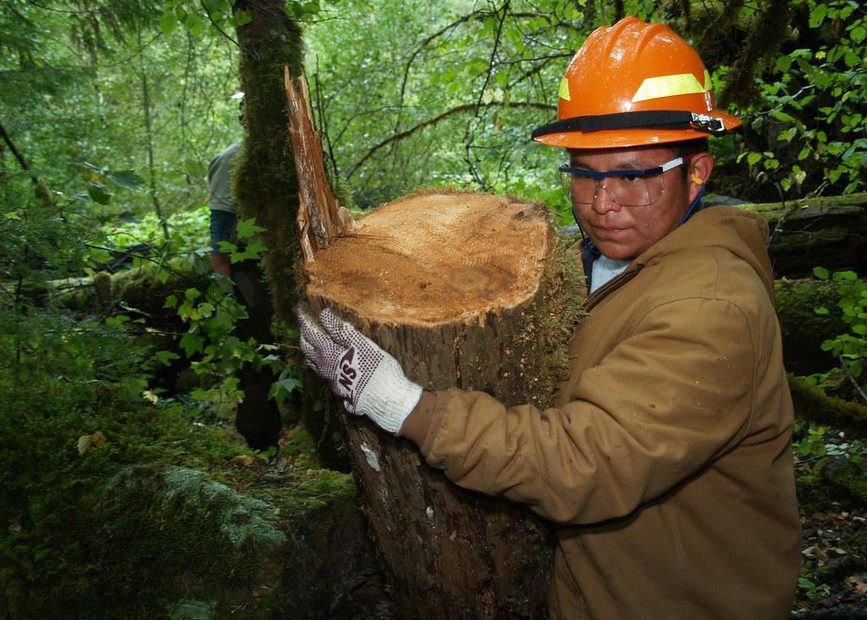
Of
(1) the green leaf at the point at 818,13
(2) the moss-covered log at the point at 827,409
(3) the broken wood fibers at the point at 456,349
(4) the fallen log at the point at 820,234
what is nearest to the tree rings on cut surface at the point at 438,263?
(3) the broken wood fibers at the point at 456,349

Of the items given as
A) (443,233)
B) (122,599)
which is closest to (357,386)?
(443,233)

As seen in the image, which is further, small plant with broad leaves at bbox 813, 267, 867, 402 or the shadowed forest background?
small plant with broad leaves at bbox 813, 267, 867, 402

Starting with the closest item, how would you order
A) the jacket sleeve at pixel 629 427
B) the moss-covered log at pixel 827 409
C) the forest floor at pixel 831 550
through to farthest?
the jacket sleeve at pixel 629 427
the forest floor at pixel 831 550
the moss-covered log at pixel 827 409

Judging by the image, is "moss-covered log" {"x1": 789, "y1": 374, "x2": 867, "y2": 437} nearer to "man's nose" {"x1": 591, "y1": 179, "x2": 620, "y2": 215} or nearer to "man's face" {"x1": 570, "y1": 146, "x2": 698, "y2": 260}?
"man's face" {"x1": 570, "y1": 146, "x2": 698, "y2": 260}

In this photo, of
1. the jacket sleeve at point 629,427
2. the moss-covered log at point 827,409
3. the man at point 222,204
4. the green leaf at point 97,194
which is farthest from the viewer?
the man at point 222,204

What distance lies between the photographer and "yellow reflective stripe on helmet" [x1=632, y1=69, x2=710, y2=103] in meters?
1.76

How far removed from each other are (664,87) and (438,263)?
0.86m

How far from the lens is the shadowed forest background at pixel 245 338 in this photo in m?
2.22

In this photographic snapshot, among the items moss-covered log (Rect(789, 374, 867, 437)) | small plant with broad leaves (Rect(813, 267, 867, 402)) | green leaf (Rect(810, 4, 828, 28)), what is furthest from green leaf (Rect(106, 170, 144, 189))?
moss-covered log (Rect(789, 374, 867, 437))

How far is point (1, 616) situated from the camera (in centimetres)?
212

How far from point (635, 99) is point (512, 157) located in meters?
6.69

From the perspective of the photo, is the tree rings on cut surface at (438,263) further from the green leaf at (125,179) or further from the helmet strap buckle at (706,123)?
the green leaf at (125,179)

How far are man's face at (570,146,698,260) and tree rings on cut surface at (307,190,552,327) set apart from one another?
21 centimetres

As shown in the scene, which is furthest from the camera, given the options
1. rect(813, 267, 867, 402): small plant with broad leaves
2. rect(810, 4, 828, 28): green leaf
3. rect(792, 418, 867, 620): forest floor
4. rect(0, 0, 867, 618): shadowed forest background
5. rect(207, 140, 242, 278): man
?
rect(207, 140, 242, 278): man
